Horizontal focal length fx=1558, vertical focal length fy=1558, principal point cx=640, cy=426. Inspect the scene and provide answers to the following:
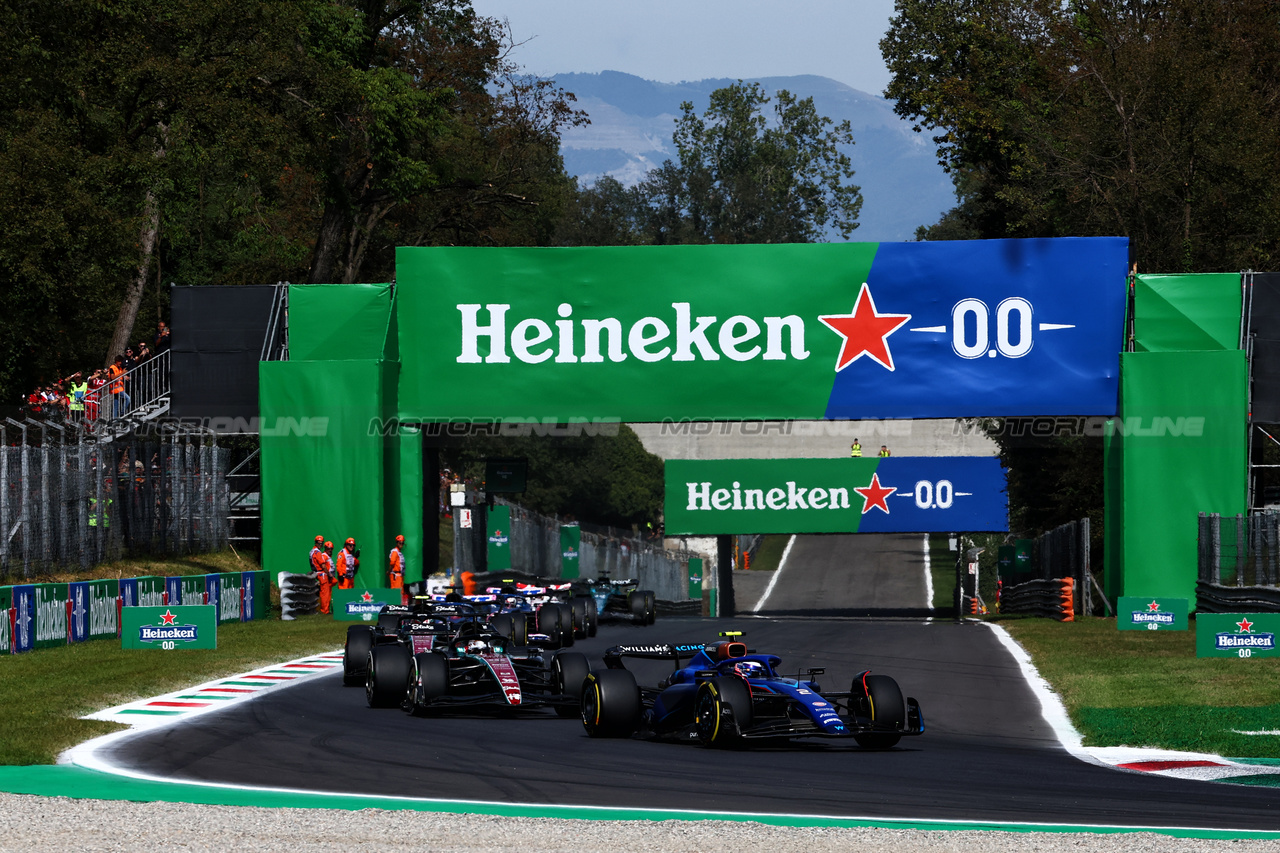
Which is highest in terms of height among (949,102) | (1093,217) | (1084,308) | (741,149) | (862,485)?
(741,149)

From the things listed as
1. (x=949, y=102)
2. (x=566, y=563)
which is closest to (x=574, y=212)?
(x=949, y=102)

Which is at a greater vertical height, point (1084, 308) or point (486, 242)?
point (486, 242)

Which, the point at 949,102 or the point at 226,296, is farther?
the point at 949,102

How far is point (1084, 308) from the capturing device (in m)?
31.6

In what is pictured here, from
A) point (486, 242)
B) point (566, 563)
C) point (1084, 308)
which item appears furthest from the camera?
point (486, 242)

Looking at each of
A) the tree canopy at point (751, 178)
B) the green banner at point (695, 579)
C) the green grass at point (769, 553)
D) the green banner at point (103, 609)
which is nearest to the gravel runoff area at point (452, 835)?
the green banner at point (103, 609)

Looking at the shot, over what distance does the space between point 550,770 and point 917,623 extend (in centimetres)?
2266

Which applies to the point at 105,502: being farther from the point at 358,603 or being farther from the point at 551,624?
the point at 551,624

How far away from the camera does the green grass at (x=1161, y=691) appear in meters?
13.8

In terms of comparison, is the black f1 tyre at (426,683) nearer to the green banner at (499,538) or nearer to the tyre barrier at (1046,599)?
the tyre barrier at (1046,599)

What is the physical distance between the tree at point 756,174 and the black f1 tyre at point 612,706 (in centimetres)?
10127

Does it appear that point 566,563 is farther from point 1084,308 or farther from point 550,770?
point 550,770

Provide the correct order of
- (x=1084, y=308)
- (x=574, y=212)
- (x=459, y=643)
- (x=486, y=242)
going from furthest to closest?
(x=574, y=212)
(x=486, y=242)
(x=1084, y=308)
(x=459, y=643)

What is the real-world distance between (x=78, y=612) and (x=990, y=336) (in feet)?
59.6
